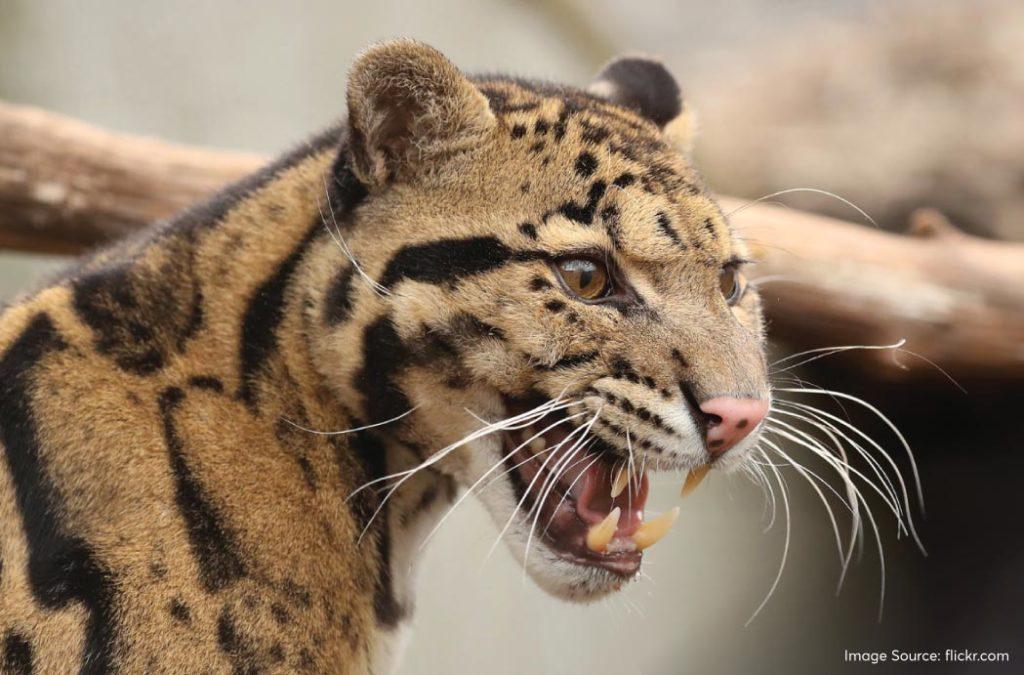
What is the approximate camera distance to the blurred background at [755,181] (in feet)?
31.2

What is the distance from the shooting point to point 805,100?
1203cm

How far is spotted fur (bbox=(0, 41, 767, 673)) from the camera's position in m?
3.03

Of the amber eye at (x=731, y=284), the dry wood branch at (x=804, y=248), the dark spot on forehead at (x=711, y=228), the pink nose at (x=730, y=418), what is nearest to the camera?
the pink nose at (x=730, y=418)

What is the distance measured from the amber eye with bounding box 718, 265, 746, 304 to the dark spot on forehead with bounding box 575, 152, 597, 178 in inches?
24.0

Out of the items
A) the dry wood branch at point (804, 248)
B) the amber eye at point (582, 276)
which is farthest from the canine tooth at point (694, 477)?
the dry wood branch at point (804, 248)

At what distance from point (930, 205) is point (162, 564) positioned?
9.29 m

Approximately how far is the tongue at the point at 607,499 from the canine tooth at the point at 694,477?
14 centimetres

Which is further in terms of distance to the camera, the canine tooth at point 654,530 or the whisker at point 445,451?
the canine tooth at point 654,530

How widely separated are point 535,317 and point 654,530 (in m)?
0.83

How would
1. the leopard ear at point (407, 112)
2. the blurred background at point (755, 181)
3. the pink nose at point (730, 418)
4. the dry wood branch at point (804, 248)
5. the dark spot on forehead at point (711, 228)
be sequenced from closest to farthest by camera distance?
the pink nose at point (730, 418), the leopard ear at point (407, 112), the dark spot on forehead at point (711, 228), the dry wood branch at point (804, 248), the blurred background at point (755, 181)

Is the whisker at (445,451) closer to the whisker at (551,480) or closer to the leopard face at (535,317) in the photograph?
the leopard face at (535,317)

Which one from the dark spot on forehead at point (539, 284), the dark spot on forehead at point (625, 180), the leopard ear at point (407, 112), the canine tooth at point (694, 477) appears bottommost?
the canine tooth at point (694, 477)

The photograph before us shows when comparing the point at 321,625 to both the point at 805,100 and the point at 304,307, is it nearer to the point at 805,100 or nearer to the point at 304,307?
the point at 304,307

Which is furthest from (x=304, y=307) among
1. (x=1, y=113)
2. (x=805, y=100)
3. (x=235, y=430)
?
(x=805, y=100)
